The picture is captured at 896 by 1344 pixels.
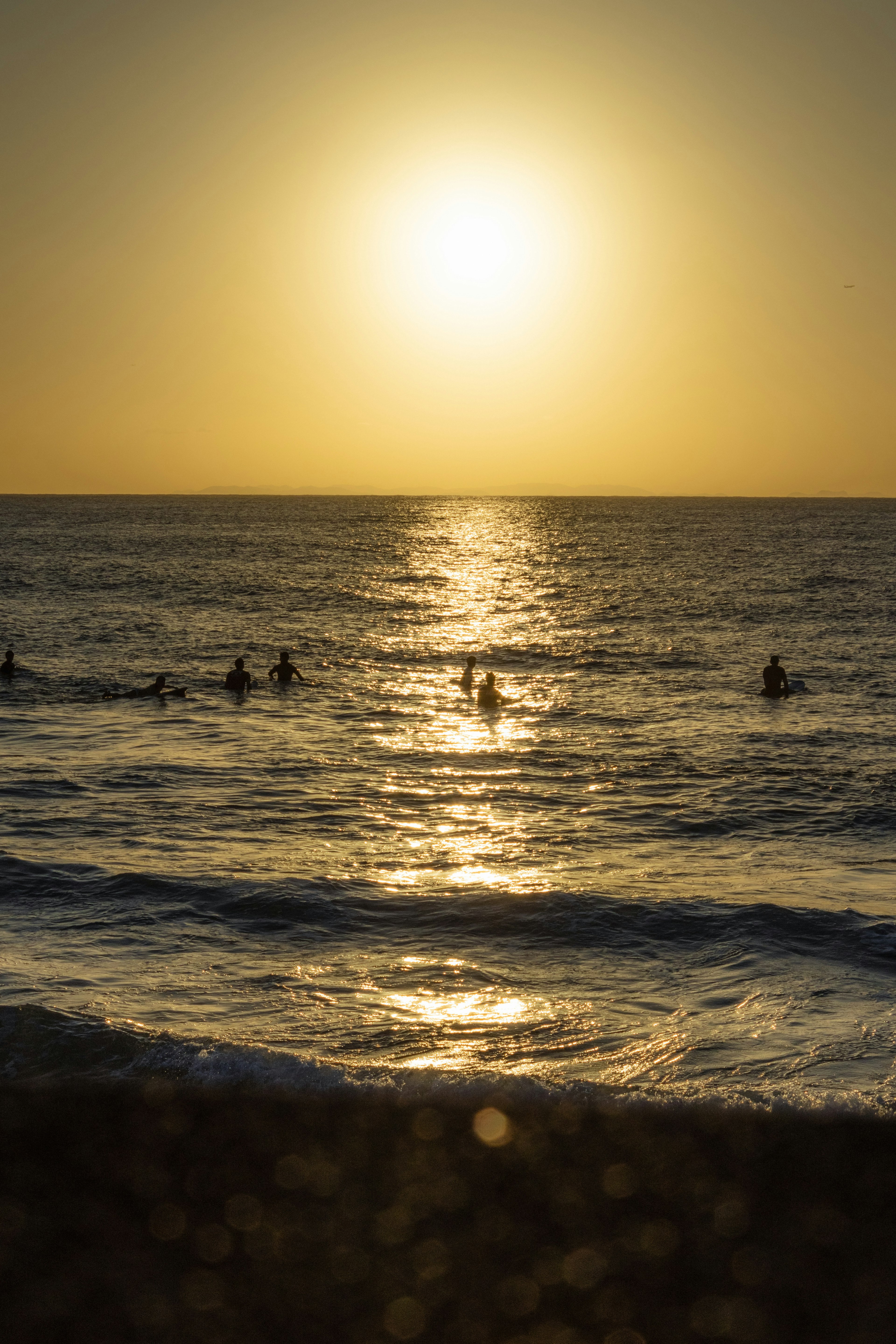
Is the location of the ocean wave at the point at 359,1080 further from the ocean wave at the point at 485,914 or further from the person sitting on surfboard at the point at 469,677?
the person sitting on surfboard at the point at 469,677

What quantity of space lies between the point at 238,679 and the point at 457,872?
16.2 meters

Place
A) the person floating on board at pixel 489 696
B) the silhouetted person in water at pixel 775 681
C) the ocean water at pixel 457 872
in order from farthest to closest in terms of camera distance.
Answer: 1. the silhouetted person in water at pixel 775 681
2. the person floating on board at pixel 489 696
3. the ocean water at pixel 457 872

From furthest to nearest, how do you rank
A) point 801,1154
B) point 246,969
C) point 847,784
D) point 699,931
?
point 847,784, point 699,931, point 246,969, point 801,1154

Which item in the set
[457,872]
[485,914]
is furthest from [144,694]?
[485,914]

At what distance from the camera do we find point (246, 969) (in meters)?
9.55

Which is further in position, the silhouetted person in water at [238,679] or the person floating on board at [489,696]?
the silhouetted person in water at [238,679]

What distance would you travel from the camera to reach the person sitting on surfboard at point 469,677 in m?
28.7

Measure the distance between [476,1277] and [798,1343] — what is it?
5.33ft

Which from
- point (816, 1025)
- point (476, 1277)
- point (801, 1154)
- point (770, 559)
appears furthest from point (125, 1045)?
point (770, 559)

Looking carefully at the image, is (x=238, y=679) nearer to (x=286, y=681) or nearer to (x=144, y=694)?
(x=286, y=681)

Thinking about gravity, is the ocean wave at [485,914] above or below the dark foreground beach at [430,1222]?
below

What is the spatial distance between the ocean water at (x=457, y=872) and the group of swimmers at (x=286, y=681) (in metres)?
0.45

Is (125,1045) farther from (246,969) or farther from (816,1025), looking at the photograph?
(816,1025)

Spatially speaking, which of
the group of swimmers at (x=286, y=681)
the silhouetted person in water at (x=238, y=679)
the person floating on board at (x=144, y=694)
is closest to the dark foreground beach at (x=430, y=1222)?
the group of swimmers at (x=286, y=681)
